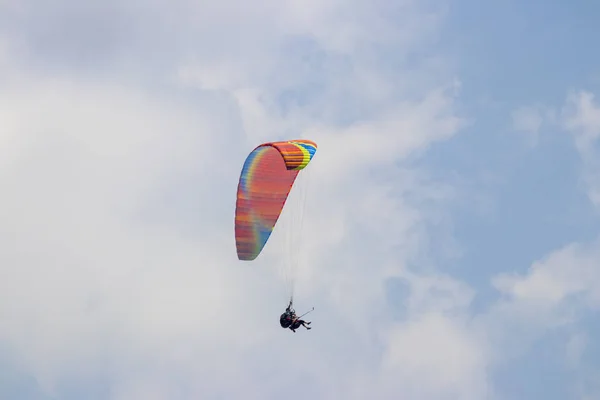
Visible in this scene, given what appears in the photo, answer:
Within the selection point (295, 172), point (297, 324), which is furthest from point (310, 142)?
point (297, 324)

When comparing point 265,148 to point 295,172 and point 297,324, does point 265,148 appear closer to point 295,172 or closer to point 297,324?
point 295,172

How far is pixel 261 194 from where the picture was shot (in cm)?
11338

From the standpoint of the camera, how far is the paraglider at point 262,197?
11244cm

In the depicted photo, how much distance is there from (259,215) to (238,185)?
2.52 m

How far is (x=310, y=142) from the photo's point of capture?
377 feet

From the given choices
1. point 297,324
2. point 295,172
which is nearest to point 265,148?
point 295,172

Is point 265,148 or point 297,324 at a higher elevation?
point 265,148

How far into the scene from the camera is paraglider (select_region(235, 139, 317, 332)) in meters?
112

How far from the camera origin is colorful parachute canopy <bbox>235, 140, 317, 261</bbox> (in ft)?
369

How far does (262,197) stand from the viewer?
372ft

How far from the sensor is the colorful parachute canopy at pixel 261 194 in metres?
112

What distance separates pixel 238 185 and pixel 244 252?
14.7 feet

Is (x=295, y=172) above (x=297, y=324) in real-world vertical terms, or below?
above

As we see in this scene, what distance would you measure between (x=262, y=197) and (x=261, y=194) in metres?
0.23
